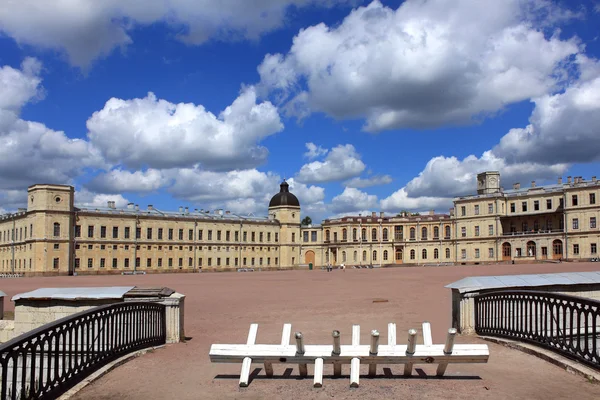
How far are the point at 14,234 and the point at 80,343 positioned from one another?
7668 cm

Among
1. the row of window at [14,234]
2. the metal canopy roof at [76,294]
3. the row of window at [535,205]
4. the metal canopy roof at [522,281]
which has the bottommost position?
the metal canopy roof at [76,294]

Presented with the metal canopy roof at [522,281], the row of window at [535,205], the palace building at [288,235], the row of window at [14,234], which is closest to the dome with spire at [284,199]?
the palace building at [288,235]

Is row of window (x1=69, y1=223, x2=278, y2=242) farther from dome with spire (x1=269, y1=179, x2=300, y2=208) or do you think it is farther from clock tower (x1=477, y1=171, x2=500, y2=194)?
clock tower (x1=477, y1=171, x2=500, y2=194)

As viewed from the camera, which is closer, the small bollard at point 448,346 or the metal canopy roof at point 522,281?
the small bollard at point 448,346

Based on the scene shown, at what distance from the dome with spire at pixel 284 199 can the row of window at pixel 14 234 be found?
135 feet

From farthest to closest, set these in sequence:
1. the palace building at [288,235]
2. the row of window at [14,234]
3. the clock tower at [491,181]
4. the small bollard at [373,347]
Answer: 1. the clock tower at [491,181]
2. the row of window at [14,234]
3. the palace building at [288,235]
4. the small bollard at [373,347]

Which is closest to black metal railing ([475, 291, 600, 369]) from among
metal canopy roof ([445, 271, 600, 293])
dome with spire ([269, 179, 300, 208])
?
metal canopy roof ([445, 271, 600, 293])

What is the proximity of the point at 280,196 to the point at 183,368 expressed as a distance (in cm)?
9294

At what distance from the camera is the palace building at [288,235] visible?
71.8 meters

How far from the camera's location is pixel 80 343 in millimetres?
9414

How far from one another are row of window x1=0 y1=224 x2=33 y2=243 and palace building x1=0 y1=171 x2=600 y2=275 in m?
0.15

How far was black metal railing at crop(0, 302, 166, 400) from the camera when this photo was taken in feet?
18.9

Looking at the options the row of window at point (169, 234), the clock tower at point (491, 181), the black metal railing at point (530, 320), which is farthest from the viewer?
the clock tower at point (491, 181)

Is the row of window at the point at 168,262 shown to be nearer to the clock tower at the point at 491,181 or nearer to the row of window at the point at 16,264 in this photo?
the row of window at the point at 16,264
